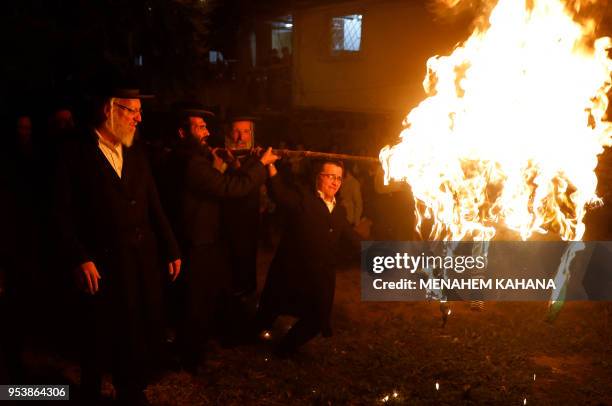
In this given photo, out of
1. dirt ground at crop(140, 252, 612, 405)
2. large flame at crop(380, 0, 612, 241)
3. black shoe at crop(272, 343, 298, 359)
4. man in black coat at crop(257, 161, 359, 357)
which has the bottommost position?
dirt ground at crop(140, 252, 612, 405)

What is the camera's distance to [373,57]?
1734cm

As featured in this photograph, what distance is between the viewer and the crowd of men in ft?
13.6

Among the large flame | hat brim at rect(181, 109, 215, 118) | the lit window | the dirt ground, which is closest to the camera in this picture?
the dirt ground

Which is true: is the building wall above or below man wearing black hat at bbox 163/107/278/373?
above

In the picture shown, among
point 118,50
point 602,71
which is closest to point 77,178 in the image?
point 602,71

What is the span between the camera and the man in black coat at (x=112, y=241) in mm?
4047

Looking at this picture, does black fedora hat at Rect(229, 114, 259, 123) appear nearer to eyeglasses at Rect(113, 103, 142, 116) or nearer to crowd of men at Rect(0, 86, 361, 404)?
crowd of men at Rect(0, 86, 361, 404)

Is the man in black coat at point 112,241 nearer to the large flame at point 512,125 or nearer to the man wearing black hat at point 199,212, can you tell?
the man wearing black hat at point 199,212

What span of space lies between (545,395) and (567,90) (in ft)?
10.5

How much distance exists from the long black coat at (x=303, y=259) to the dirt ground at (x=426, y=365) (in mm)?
574

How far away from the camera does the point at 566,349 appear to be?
6008 mm

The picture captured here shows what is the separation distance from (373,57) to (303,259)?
13.1 m

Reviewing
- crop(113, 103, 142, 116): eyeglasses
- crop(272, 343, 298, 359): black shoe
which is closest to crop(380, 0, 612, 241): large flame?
crop(272, 343, 298, 359): black shoe

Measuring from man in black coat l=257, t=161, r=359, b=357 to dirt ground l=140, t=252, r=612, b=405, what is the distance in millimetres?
456
